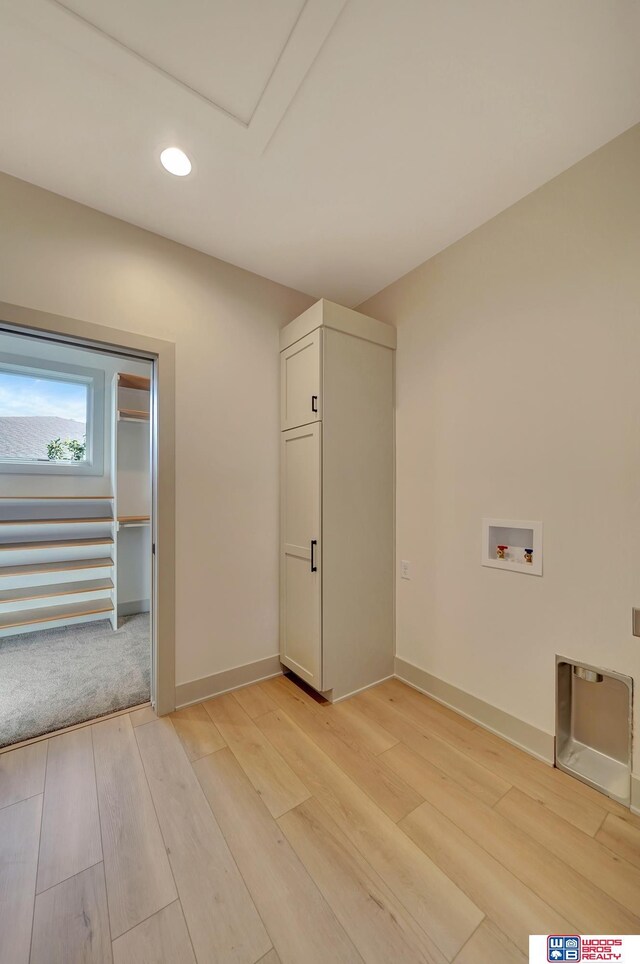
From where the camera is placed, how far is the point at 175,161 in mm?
1558

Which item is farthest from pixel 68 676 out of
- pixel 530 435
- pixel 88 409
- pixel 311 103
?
pixel 311 103

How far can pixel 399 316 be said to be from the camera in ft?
7.89

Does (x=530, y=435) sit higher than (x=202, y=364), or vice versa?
(x=202, y=364)

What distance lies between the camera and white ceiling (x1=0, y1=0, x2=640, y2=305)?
3.58 feet

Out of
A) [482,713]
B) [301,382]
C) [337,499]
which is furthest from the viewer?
[301,382]

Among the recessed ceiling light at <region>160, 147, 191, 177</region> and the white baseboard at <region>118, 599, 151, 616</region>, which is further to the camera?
the white baseboard at <region>118, 599, 151, 616</region>

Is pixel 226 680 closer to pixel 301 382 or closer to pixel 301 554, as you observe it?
pixel 301 554

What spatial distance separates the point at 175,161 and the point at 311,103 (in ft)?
2.13

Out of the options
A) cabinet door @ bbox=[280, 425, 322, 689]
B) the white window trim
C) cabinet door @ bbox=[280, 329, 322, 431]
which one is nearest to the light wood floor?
cabinet door @ bbox=[280, 425, 322, 689]

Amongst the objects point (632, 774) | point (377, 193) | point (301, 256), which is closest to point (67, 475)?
point (301, 256)

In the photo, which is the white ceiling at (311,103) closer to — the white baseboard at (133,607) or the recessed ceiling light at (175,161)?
the recessed ceiling light at (175,161)

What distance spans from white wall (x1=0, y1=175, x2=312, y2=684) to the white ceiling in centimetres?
19

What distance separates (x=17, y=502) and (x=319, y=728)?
10.6 ft

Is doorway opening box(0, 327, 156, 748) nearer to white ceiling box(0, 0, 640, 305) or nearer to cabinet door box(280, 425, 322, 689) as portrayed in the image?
cabinet door box(280, 425, 322, 689)
